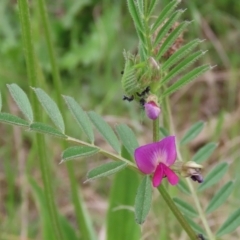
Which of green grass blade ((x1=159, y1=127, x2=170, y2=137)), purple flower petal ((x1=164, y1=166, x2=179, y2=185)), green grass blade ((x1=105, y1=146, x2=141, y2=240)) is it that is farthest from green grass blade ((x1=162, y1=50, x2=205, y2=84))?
green grass blade ((x1=105, y1=146, x2=141, y2=240))

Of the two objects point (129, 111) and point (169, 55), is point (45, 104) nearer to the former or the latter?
point (169, 55)

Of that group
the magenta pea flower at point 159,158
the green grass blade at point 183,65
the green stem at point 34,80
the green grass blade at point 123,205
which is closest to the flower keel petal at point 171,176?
the magenta pea flower at point 159,158

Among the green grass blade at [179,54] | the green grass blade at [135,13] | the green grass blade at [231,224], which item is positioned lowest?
the green grass blade at [231,224]

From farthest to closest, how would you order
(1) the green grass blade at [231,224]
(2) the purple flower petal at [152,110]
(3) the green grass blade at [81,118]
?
(1) the green grass blade at [231,224] → (3) the green grass blade at [81,118] → (2) the purple flower petal at [152,110]

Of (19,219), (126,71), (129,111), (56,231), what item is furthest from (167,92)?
(129,111)

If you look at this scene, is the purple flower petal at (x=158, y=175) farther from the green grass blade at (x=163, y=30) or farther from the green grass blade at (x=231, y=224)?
the green grass blade at (x=231, y=224)

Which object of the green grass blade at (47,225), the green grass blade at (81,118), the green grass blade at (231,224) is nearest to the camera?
the green grass blade at (81,118)
